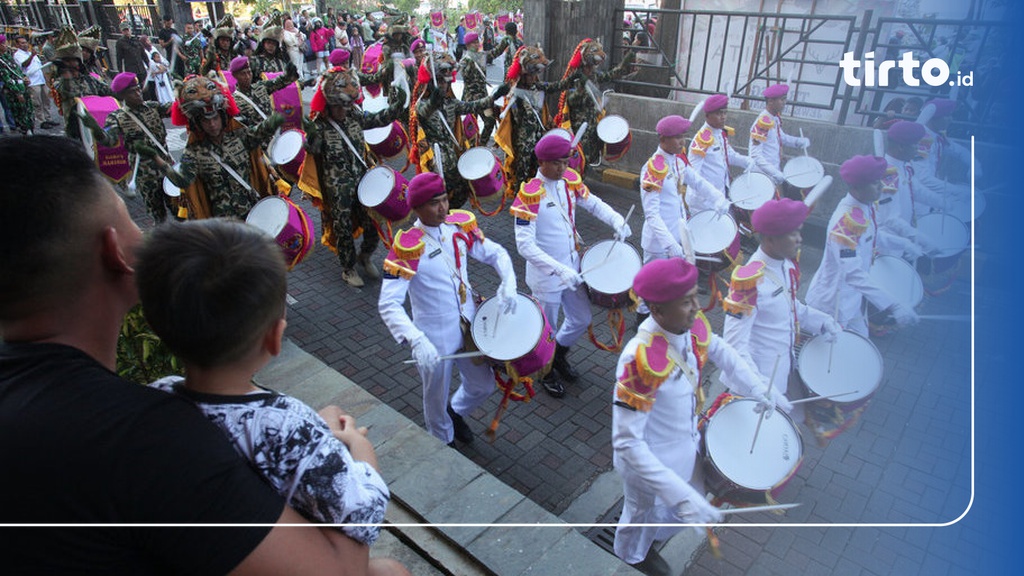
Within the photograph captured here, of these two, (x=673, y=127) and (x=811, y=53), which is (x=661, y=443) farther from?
(x=811, y=53)

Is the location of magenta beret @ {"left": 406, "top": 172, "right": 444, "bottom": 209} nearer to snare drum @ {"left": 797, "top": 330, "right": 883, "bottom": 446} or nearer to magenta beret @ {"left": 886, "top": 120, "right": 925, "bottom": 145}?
snare drum @ {"left": 797, "top": 330, "right": 883, "bottom": 446}

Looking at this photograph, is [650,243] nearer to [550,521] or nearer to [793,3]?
[793,3]

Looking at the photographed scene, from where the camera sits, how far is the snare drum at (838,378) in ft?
10.4

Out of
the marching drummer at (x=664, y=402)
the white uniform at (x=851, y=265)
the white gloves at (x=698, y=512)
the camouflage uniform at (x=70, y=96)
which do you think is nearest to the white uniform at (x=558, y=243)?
the white uniform at (x=851, y=265)

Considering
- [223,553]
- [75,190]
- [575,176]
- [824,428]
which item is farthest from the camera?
[575,176]

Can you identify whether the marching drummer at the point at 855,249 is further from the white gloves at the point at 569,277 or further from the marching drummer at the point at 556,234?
the white gloves at the point at 569,277

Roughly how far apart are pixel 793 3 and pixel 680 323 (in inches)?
127

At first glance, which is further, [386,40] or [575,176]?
[386,40]

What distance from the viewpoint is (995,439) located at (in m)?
1.44

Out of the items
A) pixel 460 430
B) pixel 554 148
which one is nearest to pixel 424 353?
pixel 460 430

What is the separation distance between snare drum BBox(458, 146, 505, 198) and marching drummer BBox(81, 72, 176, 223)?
10.4 feet

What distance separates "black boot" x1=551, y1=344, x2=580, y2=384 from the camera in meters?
4.77

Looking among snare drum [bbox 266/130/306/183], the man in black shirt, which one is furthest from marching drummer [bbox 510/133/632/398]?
the man in black shirt

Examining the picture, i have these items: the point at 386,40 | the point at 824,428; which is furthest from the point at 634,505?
the point at 386,40
